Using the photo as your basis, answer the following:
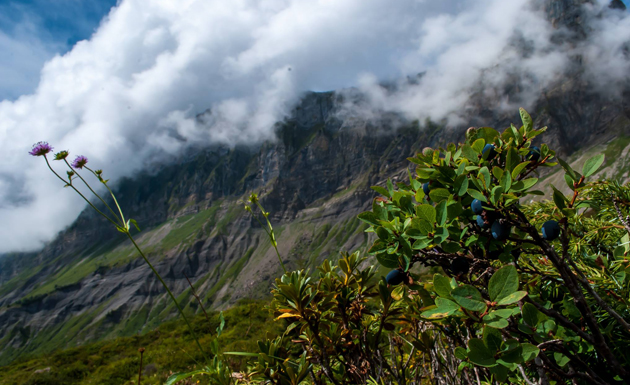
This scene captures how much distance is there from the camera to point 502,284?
973mm

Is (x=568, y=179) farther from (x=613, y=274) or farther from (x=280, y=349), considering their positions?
(x=280, y=349)

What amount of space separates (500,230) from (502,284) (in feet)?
1.06

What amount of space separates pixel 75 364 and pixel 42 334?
24446 centimetres

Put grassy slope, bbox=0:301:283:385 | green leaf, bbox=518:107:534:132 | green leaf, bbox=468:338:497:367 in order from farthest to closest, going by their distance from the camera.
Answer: grassy slope, bbox=0:301:283:385
green leaf, bbox=518:107:534:132
green leaf, bbox=468:338:497:367

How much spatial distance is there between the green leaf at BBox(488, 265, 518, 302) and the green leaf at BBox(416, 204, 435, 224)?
1.17 ft

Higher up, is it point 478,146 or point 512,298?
point 478,146

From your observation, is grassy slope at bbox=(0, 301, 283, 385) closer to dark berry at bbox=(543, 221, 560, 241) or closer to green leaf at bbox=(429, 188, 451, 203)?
green leaf at bbox=(429, 188, 451, 203)

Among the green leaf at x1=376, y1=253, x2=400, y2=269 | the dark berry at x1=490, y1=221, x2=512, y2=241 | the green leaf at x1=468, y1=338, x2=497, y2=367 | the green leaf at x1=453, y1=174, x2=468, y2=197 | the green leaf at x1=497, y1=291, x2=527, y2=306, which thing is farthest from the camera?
the green leaf at x1=376, y1=253, x2=400, y2=269

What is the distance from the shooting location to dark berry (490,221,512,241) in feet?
4.00

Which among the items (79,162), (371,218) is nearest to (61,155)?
(79,162)

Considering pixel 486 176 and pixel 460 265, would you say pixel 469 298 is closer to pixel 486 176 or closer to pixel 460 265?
pixel 460 265

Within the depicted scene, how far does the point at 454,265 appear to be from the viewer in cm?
137

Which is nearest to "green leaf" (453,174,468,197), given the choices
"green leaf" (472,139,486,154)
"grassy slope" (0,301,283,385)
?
"green leaf" (472,139,486,154)

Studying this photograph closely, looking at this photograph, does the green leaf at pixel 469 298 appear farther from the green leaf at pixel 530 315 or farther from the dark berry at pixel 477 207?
the dark berry at pixel 477 207
